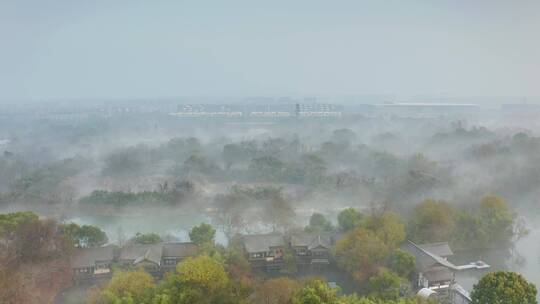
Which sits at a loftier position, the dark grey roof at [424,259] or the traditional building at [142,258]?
the dark grey roof at [424,259]

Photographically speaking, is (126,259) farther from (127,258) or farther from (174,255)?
(174,255)

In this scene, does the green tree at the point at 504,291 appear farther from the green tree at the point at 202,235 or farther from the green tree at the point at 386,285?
the green tree at the point at 202,235

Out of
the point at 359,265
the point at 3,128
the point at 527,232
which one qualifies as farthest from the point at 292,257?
the point at 3,128

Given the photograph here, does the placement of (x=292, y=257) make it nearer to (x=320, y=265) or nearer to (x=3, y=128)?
(x=320, y=265)

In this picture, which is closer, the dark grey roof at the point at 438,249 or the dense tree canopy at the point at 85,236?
the dark grey roof at the point at 438,249

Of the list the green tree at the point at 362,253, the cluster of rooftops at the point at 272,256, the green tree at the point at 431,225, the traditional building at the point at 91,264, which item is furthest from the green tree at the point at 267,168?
the traditional building at the point at 91,264

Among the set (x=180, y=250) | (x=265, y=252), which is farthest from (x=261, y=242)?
(x=180, y=250)

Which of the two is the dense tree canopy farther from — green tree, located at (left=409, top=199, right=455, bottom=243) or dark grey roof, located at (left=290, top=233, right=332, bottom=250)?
green tree, located at (left=409, top=199, right=455, bottom=243)
